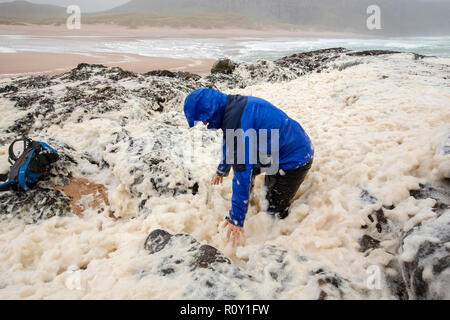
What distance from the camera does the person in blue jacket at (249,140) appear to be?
2217 millimetres

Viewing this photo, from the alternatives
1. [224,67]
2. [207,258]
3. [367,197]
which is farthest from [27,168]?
[224,67]

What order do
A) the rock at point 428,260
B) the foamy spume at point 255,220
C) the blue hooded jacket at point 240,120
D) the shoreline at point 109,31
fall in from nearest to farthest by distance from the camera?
the rock at point 428,260
the foamy spume at point 255,220
the blue hooded jacket at point 240,120
the shoreline at point 109,31

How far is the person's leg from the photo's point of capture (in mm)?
2695

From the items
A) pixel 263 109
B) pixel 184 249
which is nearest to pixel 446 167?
pixel 263 109

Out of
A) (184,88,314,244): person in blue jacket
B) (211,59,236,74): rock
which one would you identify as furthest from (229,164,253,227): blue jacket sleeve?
(211,59,236,74): rock

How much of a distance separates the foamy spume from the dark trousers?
0.12m

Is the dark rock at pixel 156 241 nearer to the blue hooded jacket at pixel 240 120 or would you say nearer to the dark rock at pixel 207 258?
the dark rock at pixel 207 258

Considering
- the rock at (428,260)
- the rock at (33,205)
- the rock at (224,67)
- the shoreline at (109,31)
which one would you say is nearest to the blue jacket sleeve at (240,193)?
the rock at (428,260)

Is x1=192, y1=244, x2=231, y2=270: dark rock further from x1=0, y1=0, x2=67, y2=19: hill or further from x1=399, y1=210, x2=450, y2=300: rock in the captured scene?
x1=0, y1=0, x2=67, y2=19: hill

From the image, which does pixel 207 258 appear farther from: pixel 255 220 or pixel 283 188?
pixel 283 188

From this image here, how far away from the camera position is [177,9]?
16050 cm

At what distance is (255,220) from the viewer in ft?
9.66

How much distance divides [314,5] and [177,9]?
89766 millimetres
